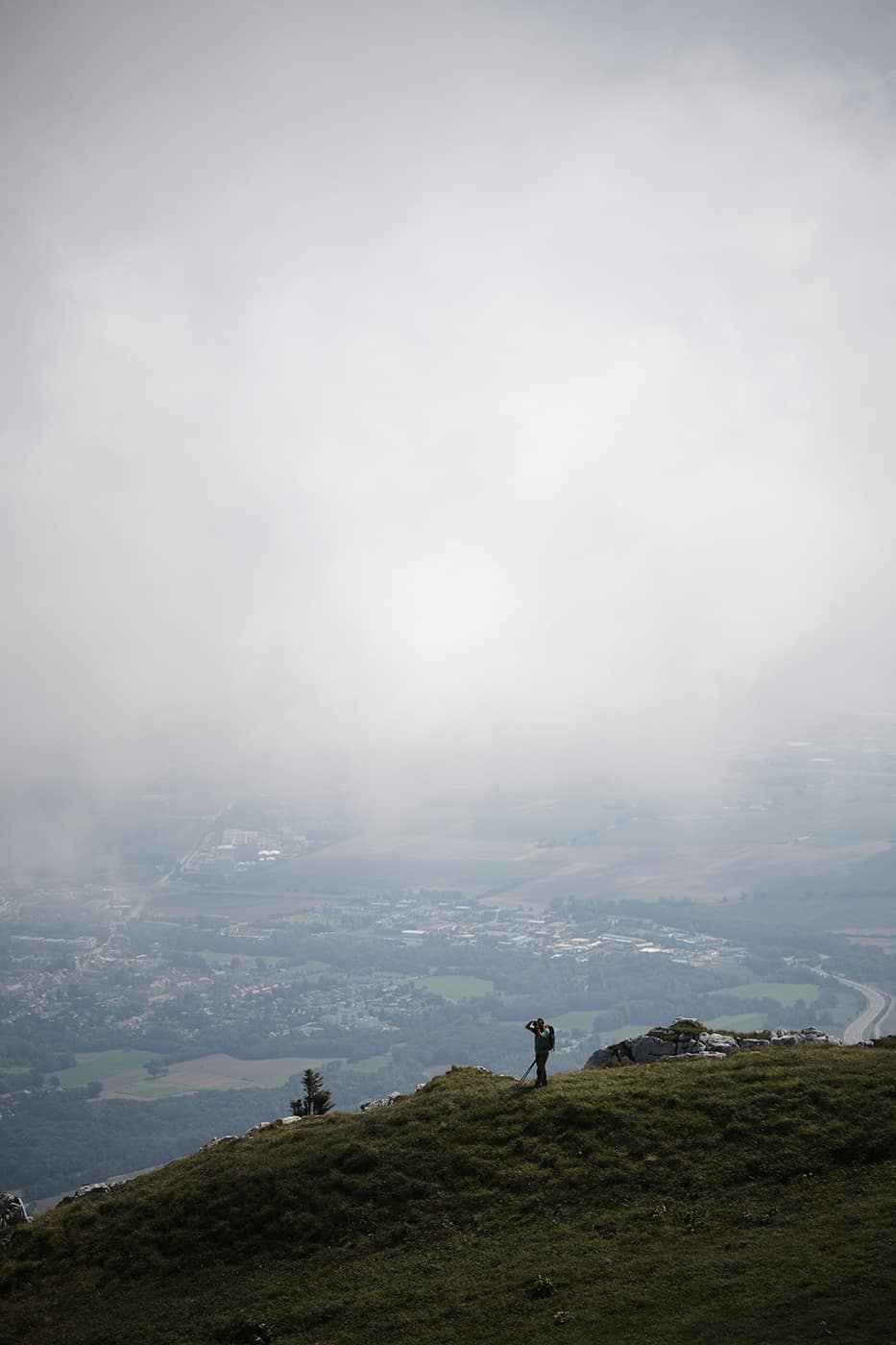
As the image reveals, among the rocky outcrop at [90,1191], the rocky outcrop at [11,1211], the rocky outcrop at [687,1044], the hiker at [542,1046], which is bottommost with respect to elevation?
the rocky outcrop at [11,1211]

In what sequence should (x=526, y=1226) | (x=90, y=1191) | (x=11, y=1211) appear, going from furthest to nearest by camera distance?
(x=11, y=1211) → (x=90, y=1191) → (x=526, y=1226)

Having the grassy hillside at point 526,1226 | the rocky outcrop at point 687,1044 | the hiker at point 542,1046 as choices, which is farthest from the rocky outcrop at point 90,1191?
the rocky outcrop at point 687,1044

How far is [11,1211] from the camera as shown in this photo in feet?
146

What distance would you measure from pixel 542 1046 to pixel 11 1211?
29.3 metres

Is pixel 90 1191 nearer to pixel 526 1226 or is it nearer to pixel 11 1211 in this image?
pixel 11 1211

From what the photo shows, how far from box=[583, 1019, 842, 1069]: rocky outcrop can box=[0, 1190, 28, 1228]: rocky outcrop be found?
30532mm

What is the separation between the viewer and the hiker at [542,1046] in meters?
39.6

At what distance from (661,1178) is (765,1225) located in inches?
180

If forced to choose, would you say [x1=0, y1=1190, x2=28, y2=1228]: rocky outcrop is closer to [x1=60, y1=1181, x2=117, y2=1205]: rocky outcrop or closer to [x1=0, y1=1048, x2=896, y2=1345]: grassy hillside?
[x1=60, y1=1181, x2=117, y2=1205]: rocky outcrop

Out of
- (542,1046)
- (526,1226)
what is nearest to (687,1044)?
(542,1046)

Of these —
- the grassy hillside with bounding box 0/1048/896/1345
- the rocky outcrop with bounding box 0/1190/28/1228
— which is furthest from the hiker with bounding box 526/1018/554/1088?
the rocky outcrop with bounding box 0/1190/28/1228

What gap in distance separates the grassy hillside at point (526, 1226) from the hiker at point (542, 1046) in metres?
1.18

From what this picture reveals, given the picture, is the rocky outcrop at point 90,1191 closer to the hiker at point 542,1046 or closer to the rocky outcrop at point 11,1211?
the rocky outcrop at point 11,1211

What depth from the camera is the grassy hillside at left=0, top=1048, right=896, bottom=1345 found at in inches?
992
